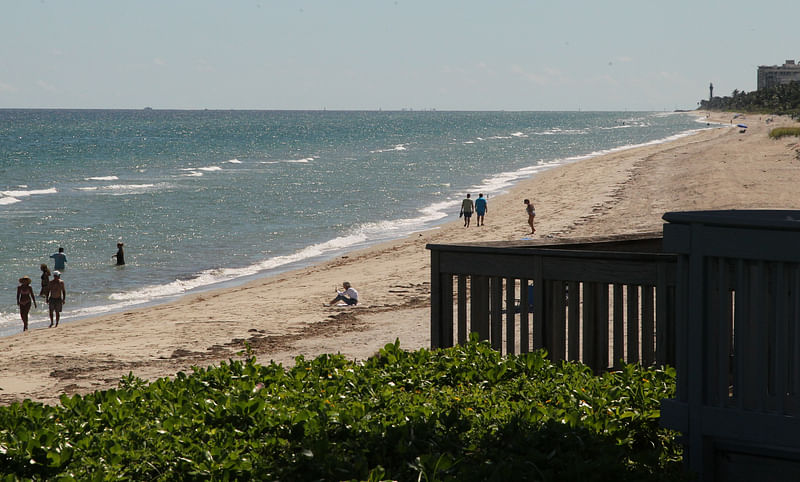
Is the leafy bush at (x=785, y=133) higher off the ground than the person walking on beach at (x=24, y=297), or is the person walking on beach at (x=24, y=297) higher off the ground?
the leafy bush at (x=785, y=133)

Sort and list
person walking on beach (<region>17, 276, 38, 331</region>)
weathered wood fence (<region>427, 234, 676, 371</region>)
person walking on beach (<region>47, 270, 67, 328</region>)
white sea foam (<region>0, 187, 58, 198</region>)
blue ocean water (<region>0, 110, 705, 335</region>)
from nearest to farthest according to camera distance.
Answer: weathered wood fence (<region>427, 234, 676, 371</region>), person walking on beach (<region>17, 276, 38, 331</region>), person walking on beach (<region>47, 270, 67, 328</region>), blue ocean water (<region>0, 110, 705, 335</region>), white sea foam (<region>0, 187, 58, 198</region>)

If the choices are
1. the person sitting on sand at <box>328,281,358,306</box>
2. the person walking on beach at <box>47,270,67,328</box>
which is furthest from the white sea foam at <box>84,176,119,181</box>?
the person sitting on sand at <box>328,281,358,306</box>

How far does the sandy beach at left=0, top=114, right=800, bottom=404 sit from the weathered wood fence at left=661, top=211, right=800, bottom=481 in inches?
146

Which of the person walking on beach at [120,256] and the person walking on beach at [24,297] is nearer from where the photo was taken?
the person walking on beach at [24,297]

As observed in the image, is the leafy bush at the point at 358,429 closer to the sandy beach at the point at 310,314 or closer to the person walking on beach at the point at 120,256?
the sandy beach at the point at 310,314

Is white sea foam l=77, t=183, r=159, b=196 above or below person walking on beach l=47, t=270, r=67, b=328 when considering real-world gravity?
above

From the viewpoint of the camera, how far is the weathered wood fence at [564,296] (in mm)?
5316

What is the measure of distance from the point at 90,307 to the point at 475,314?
15.8 metres

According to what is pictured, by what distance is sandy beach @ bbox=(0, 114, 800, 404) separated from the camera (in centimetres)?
1124

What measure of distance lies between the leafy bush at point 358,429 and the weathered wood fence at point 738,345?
26cm

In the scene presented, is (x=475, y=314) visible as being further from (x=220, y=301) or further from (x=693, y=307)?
(x=220, y=301)

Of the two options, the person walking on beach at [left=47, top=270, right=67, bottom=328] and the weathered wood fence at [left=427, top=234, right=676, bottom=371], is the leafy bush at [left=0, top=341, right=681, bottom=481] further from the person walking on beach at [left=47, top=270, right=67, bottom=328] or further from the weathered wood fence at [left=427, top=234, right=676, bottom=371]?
the person walking on beach at [left=47, top=270, right=67, bottom=328]

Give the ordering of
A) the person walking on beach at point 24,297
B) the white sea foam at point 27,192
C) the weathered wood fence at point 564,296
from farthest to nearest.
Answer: the white sea foam at point 27,192 < the person walking on beach at point 24,297 < the weathered wood fence at point 564,296

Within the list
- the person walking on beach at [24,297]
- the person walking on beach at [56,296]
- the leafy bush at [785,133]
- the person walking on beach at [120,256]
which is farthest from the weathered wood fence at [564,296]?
the leafy bush at [785,133]
